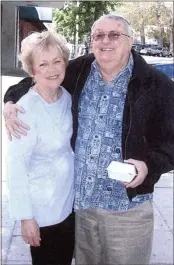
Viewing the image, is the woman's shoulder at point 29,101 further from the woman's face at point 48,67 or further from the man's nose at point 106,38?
the man's nose at point 106,38

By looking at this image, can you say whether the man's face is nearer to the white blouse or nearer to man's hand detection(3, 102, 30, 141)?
the white blouse

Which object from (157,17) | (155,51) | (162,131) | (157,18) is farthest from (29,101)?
(157,17)

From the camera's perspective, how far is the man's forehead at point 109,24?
7.61ft

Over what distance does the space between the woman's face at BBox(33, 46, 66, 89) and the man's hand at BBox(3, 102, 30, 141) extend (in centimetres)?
20

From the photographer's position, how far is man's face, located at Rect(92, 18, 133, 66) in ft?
7.55

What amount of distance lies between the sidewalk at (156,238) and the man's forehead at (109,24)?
7.54 ft

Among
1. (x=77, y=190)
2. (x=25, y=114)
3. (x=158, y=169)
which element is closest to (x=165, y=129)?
(x=158, y=169)

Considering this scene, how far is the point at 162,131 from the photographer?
7.57ft

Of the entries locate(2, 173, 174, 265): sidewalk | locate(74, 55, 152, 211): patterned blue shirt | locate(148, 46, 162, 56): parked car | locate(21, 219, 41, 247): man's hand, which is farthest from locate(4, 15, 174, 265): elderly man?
locate(148, 46, 162, 56): parked car

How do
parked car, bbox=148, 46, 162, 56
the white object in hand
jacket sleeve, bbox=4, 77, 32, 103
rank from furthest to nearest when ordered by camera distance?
parked car, bbox=148, 46, 162, 56
jacket sleeve, bbox=4, 77, 32, 103
the white object in hand

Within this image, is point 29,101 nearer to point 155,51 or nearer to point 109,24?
point 109,24

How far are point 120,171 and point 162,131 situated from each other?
0.39 meters

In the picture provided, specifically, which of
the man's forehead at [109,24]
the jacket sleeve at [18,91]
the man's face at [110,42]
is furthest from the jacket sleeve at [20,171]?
the man's forehead at [109,24]

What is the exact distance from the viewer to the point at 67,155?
2.33 metres
